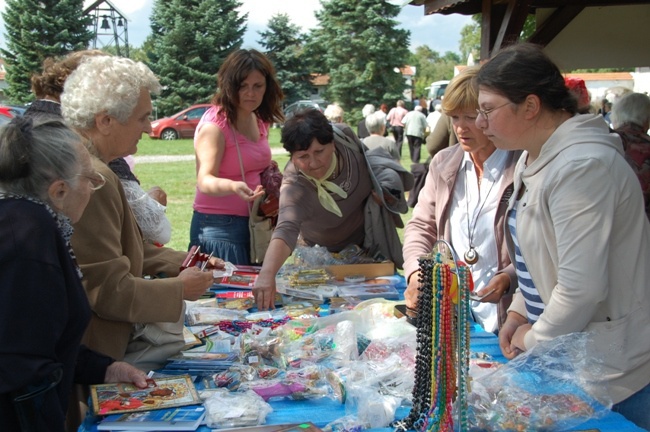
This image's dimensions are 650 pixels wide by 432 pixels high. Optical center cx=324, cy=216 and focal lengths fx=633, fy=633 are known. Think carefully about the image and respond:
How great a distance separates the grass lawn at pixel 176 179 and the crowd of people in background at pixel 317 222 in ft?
14.7

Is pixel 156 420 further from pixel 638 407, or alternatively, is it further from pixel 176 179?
pixel 176 179

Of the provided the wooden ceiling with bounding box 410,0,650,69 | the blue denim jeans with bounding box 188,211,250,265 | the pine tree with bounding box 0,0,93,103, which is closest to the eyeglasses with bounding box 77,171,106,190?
the blue denim jeans with bounding box 188,211,250,265

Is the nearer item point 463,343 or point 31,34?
point 463,343

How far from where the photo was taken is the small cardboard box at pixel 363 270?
3.15 meters

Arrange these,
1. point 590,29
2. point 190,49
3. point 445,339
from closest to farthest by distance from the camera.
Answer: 1. point 445,339
2. point 590,29
3. point 190,49

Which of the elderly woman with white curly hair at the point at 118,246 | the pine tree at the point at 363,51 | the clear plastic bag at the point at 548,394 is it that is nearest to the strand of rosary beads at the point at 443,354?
the clear plastic bag at the point at 548,394

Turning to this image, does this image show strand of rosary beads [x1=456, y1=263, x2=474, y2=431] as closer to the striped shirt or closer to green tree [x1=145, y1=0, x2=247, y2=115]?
the striped shirt

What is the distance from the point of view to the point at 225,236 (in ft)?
11.5

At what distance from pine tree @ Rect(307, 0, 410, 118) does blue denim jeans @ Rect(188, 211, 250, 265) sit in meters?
28.9

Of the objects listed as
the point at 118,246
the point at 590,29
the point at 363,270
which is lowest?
the point at 363,270

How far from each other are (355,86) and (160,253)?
100 ft

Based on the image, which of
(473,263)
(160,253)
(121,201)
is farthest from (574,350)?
(160,253)

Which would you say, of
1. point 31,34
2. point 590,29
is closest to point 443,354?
point 590,29

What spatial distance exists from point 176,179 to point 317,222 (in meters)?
9.54
